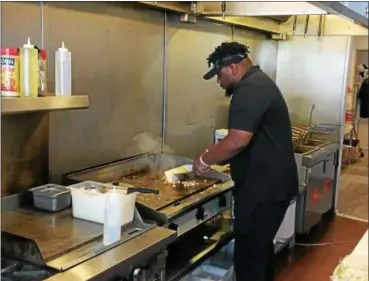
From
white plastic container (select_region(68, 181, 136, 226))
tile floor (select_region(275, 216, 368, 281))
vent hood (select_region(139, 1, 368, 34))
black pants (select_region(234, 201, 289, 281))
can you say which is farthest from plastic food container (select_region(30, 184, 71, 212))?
tile floor (select_region(275, 216, 368, 281))

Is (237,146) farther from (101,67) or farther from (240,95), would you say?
(101,67)

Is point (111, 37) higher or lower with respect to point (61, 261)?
higher

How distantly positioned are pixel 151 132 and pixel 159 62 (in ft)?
1.58

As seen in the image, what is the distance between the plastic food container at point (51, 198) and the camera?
2090mm

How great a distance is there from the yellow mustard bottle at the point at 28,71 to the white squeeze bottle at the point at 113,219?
0.51 m

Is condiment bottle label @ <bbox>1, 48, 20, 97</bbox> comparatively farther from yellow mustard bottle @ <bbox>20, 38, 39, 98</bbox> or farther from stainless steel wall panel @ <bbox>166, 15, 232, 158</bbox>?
stainless steel wall panel @ <bbox>166, 15, 232, 158</bbox>

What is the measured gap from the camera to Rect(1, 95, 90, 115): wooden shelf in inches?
65.7

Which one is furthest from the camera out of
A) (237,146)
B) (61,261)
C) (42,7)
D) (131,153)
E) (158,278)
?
(131,153)

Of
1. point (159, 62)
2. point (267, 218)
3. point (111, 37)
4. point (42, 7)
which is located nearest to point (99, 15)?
point (111, 37)

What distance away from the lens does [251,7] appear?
3168mm

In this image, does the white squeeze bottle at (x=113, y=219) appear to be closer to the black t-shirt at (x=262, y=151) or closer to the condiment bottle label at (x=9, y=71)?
the condiment bottle label at (x=9, y=71)

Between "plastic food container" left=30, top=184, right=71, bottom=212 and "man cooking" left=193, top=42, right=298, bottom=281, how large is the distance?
0.84m

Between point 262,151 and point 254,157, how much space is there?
0.05 m

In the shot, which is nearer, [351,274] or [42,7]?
[351,274]
